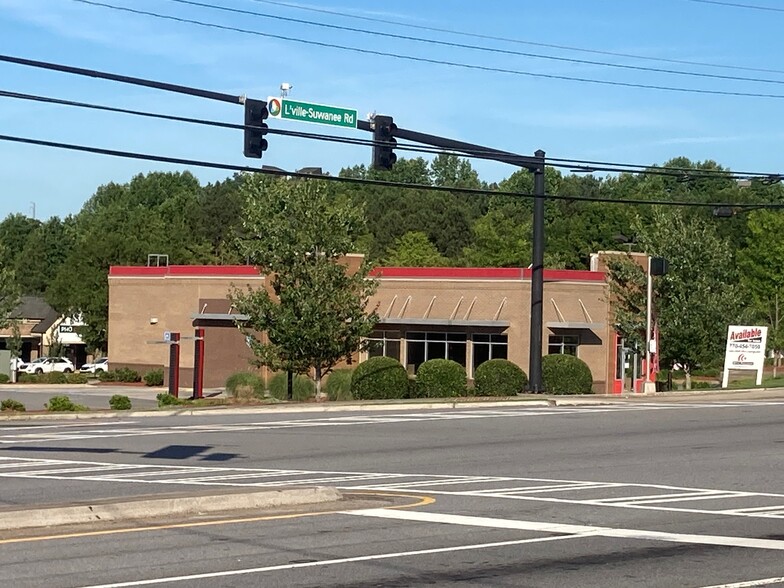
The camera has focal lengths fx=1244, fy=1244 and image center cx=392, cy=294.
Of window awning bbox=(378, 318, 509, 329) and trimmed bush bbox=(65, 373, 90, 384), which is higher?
window awning bbox=(378, 318, 509, 329)

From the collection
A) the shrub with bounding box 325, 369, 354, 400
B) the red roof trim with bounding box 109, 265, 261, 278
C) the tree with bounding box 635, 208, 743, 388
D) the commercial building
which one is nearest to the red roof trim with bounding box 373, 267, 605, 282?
the commercial building

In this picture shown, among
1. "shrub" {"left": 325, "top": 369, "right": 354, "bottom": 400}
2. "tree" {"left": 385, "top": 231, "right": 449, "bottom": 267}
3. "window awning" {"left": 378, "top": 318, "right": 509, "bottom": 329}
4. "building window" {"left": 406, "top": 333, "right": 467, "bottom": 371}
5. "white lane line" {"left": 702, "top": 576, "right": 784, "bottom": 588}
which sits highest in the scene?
"tree" {"left": 385, "top": 231, "right": 449, "bottom": 267}

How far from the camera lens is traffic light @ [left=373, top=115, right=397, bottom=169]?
27.8m

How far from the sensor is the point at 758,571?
1044 cm

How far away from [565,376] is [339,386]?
8136 mm

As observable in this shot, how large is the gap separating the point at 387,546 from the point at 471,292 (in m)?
44.5

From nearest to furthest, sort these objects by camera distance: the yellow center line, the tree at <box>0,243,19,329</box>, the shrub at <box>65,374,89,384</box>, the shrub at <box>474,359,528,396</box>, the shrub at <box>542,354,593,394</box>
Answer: the yellow center line, the shrub at <box>474,359,528,396</box>, the shrub at <box>542,354,593,394</box>, the shrub at <box>65,374,89,384</box>, the tree at <box>0,243,19,329</box>

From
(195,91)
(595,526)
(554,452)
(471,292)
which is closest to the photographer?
(595,526)

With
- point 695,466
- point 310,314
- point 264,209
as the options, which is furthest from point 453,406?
point 695,466

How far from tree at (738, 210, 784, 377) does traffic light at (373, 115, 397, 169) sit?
174 feet

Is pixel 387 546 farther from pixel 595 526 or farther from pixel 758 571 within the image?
pixel 758 571

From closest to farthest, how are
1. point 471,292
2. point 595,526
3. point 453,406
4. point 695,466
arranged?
point 595,526, point 695,466, point 453,406, point 471,292

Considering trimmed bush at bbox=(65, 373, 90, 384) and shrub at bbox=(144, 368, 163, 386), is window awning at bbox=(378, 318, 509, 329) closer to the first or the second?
shrub at bbox=(144, 368, 163, 386)

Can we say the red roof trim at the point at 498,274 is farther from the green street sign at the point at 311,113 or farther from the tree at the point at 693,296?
the green street sign at the point at 311,113
